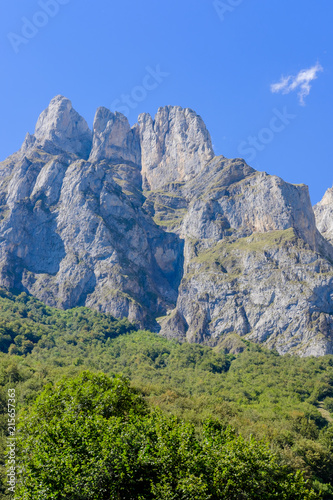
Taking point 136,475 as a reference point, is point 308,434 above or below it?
above

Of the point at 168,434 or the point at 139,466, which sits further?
the point at 168,434

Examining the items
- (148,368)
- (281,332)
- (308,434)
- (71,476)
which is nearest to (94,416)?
(71,476)

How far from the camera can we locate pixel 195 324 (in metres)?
191

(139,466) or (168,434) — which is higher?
(168,434)

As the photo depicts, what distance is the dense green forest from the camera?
1163 inches

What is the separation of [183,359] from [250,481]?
127m

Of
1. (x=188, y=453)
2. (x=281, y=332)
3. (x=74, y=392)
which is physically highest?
(x=281, y=332)

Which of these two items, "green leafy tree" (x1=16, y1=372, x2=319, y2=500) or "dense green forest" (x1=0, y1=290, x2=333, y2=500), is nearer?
"green leafy tree" (x1=16, y1=372, x2=319, y2=500)

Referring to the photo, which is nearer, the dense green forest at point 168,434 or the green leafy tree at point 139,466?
the green leafy tree at point 139,466

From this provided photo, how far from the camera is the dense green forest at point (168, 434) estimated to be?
96.9 ft

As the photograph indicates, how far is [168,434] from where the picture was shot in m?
33.8

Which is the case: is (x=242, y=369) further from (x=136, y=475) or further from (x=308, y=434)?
(x=136, y=475)

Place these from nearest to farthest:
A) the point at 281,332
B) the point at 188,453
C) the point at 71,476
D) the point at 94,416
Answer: the point at 71,476 < the point at 188,453 < the point at 94,416 < the point at 281,332

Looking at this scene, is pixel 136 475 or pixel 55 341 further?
pixel 55 341
